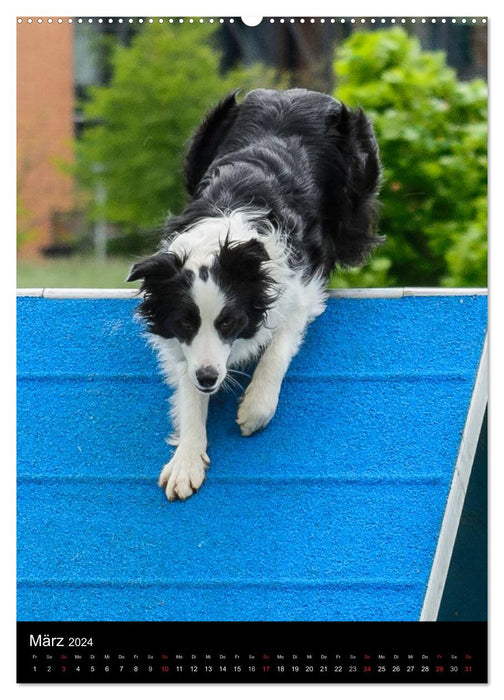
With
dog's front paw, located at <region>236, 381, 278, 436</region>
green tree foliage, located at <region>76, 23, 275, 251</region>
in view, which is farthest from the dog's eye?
green tree foliage, located at <region>76, 23, 275, 251</region>

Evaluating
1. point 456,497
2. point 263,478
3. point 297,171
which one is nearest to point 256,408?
point 263,478

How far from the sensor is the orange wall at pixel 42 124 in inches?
142

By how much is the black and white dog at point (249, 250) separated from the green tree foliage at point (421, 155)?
3.32 feet

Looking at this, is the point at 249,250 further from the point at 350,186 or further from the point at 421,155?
the point at 421,155

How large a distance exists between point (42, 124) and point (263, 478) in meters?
2.25

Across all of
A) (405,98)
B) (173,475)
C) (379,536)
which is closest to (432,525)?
(379,536)

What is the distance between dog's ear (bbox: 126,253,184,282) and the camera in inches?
140

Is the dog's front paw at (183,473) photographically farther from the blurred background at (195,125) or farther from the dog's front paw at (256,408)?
the blurred background at (195,125)

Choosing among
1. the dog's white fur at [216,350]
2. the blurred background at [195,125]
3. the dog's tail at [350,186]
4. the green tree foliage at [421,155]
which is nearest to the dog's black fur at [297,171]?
the dog's tail at [350,186]

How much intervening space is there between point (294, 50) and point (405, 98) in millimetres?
1523

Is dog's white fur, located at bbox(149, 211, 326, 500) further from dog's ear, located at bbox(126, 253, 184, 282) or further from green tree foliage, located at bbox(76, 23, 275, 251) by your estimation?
green tree foliage, located at bbox(76, 23, 275, 251)

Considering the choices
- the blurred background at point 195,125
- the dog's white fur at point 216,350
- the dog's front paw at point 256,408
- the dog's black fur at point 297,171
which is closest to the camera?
the dog's white fur at point 216,350

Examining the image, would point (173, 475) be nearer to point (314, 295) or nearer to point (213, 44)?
point (314, 295)

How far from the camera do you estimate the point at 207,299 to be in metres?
3.47
